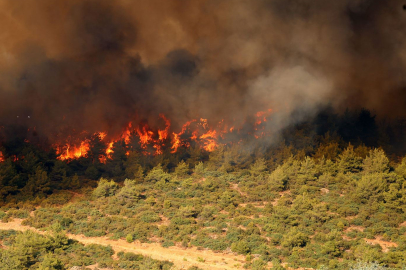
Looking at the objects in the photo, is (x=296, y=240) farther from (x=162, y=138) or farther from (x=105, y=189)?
(x=162, y=138)

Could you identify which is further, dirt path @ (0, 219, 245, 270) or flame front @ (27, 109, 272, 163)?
flame front @ (27, 109, 272, 163)

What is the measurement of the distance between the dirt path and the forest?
0.46m

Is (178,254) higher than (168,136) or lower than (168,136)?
lower

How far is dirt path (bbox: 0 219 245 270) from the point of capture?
104ft

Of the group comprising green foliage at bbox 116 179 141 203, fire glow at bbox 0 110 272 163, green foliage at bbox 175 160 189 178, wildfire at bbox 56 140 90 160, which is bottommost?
green foliage at bbox 116 179 141 203

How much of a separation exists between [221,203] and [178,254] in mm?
8415

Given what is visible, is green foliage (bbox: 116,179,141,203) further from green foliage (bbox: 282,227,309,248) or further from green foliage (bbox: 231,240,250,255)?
green foliage (bbox: 282,227,309,248)

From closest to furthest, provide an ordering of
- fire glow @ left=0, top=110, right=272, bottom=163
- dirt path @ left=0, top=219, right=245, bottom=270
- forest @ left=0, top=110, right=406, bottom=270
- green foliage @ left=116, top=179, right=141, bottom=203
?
dirt path @ left=0, top=219, right=245, bottom=270, forest @ left=0, top=110, right=406, bottom=270, green foliage @ left=116, top=179, right=141, bottom=203, fire glow @ left=0, top=110, right=272, bottom=163

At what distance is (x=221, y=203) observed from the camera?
40531mm

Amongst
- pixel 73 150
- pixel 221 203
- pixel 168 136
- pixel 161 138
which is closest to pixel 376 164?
pixel 221 203

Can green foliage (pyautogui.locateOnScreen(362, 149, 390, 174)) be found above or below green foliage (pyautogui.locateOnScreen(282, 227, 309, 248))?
above

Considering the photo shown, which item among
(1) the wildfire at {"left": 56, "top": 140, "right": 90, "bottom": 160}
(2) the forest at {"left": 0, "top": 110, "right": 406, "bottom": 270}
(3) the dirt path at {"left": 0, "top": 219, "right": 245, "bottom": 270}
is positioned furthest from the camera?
(1) the wildfire at {"left": 56, "top": 140, "right": 90, "bottom": 160}

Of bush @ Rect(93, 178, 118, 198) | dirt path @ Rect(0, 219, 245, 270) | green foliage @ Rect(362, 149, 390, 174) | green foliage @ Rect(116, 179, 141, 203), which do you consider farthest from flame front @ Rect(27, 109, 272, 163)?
dirt path @ Rect(0, 219, 245, 270)

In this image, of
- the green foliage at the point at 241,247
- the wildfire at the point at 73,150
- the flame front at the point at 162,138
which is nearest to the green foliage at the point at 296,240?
the green foliage at the point at 241,247
